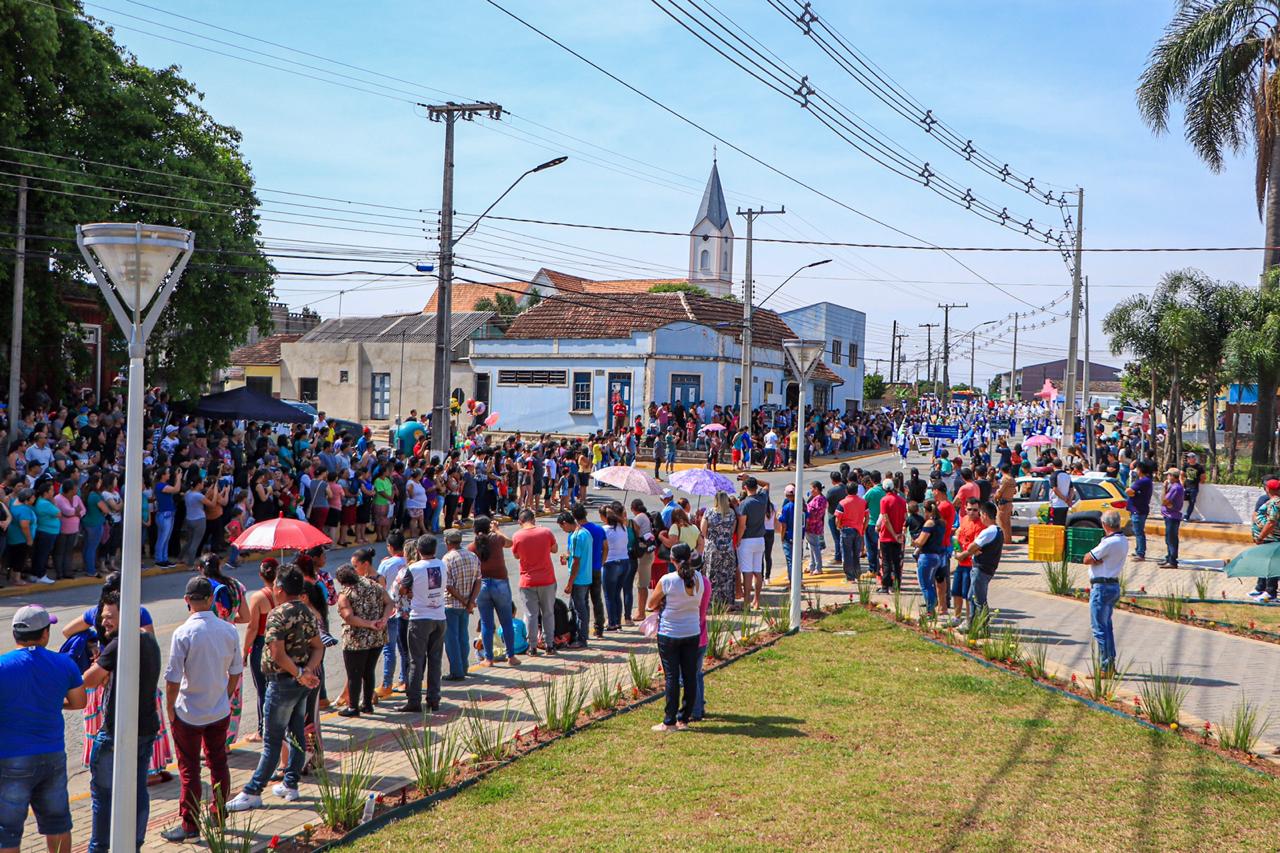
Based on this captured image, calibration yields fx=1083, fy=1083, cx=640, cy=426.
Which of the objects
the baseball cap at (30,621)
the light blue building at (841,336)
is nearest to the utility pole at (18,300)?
the baseball cap at (30,621)

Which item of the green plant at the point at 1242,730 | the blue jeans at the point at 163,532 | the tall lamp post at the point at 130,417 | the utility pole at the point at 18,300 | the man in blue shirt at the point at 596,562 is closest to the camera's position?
the tall lamp post at the point at 130,417

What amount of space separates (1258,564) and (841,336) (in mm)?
51280

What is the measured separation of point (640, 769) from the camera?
817cm

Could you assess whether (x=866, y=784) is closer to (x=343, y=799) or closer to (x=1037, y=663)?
(x=343, y=799)

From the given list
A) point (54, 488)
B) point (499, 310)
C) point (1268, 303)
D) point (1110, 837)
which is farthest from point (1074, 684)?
point (499, 310)

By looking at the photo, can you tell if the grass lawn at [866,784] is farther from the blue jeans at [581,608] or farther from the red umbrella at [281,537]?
the red umbrella at [281,537]

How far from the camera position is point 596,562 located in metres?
13.2

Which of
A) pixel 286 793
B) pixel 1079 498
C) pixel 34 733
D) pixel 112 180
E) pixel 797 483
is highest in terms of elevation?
pixel 112 180

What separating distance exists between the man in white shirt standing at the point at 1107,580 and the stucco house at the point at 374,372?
4025 centimetres

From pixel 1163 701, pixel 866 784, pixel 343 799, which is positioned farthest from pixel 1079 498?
pixel 343 799

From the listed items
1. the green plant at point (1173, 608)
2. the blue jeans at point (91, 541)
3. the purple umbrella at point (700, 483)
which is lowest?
the green plant at point (1173, 608)

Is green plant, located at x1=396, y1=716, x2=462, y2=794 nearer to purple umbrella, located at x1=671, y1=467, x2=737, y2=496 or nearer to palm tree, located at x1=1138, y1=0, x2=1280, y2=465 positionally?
purple umbrella, located at x1=671, y1=467, x2=737, y2=496

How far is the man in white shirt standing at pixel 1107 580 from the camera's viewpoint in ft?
35.9

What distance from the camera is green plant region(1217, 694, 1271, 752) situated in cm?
874
